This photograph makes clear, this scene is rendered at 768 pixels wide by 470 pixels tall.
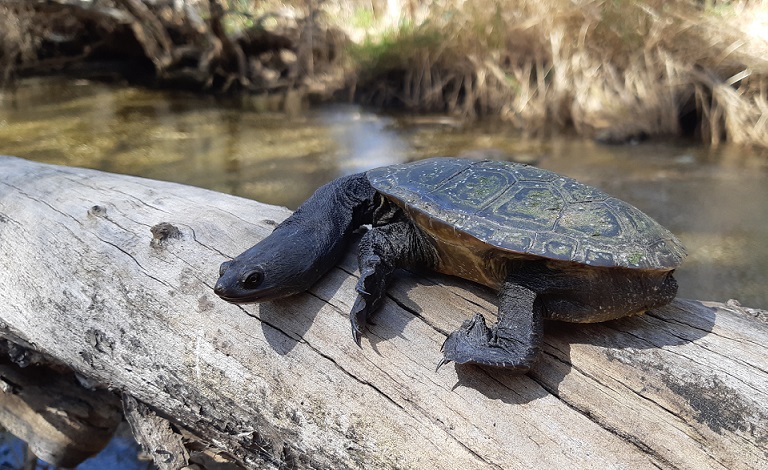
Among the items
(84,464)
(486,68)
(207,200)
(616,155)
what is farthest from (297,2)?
(84,464)

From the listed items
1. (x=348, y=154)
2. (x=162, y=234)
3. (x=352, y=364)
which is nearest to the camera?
(x=352, y=364)

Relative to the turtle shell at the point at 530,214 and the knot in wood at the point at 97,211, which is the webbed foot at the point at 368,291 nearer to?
the turtle shell at the point at 530,214

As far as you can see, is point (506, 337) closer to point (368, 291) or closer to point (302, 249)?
point (368, 291)

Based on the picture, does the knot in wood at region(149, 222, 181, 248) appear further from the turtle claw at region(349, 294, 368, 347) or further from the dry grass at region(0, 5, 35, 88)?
the dry grass at region(0, 5, 35, 88)

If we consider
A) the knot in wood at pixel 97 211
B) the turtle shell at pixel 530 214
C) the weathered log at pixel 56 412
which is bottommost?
the weathered log at pixel 56 412

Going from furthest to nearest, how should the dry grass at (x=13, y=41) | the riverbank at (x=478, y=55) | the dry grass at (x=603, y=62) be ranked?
1. the dry grass at (x=13, y=41)
2. the riverbank at (x=478, y=55)
3. the dry grass at (x=603, y=62)

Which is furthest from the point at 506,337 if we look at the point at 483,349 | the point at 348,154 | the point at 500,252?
the point at 348,154

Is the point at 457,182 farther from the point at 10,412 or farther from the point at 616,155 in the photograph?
the point at 616,155

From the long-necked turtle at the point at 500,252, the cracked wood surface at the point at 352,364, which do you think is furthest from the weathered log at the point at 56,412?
the long-necked turtle at the point at 500,252
